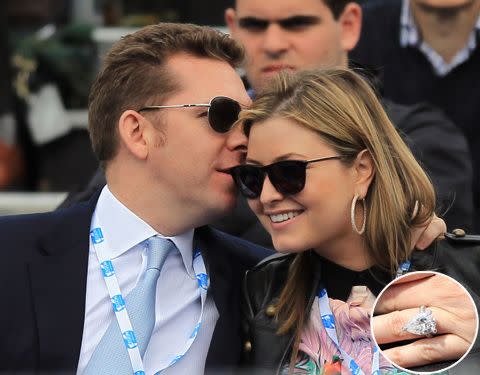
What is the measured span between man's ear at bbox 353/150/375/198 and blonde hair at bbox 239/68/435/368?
0.05 ft

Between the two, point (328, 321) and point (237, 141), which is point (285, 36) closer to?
point (237, 141)

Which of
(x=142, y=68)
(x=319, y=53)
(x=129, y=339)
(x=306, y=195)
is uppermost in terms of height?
(x=142, y=68)

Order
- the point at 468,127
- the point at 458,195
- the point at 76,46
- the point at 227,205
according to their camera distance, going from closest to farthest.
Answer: the point at 227,205
the point at 458,195
the point at 468,127
the point at 76,46

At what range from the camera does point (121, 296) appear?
366cm

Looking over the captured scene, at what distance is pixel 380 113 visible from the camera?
353 cm

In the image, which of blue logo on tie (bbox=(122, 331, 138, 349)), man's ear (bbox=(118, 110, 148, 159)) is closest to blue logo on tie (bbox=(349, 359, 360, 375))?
blue logo on tie (bbox=(122, 331, 138, 349))

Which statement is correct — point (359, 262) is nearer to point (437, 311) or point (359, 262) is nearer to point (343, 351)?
point (343, 351)

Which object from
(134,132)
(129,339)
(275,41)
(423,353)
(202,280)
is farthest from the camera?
(275,41)

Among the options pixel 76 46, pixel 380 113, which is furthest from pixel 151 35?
pixel 76 46

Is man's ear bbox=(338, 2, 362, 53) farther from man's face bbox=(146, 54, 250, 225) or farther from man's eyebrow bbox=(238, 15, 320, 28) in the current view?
man's face bbox=(146, 54, 250, 225)

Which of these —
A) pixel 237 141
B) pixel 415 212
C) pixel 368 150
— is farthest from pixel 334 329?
pixel 237 141

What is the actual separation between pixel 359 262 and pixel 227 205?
592mm

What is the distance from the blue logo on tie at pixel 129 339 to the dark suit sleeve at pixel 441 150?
5.10 ft

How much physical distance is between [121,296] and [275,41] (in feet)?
5.67
